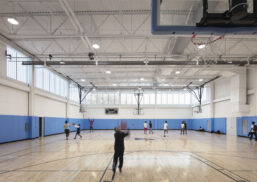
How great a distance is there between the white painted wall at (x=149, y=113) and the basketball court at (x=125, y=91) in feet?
0.59

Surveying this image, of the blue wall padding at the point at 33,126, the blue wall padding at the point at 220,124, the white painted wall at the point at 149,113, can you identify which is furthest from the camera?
the white painted wall at the point at 149,113

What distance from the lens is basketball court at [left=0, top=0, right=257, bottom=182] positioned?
22.2 ft

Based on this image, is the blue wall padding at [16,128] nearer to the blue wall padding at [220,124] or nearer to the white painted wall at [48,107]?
the white painted wall at [48,107]

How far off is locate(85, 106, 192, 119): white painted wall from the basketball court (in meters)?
0.18

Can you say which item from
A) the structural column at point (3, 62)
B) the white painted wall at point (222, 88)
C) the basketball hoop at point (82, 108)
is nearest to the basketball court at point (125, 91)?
the basketball hoop at point (82, 108)

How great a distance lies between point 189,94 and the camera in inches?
1491

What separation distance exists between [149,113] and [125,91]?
19.3ft

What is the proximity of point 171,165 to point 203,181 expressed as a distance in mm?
2166

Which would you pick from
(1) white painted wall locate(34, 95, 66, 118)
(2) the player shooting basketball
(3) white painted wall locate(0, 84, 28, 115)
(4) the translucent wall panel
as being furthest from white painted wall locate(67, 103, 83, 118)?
(2) the player shooting basketball

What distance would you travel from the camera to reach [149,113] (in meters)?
37.6

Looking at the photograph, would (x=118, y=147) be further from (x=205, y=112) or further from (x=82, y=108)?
(x=82, y=108)

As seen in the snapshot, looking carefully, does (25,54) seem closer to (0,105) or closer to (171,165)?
(0,105)

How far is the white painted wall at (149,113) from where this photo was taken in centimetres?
3750

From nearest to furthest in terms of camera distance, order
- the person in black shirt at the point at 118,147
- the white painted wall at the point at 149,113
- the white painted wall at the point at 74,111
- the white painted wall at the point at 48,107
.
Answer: the person in black shirt at the point at 118,147, the white painted wall at the point at 48,107, the white painted wall at the point at 74,111, the white painted wall at the point at 149,113
